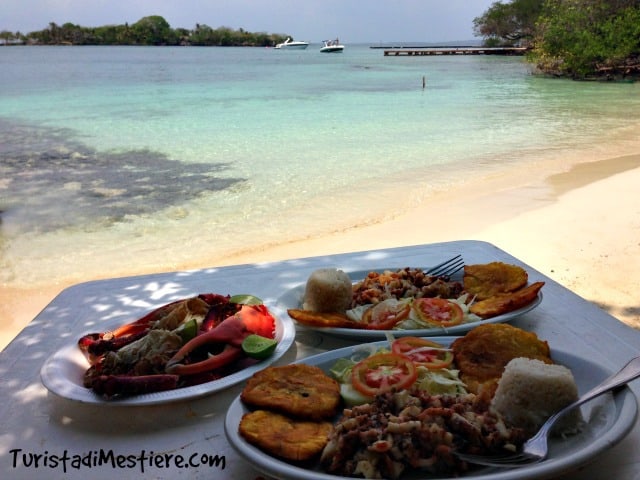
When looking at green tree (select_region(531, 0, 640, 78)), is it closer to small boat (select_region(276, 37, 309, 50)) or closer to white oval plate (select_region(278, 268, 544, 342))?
white oval plate (select_region(278, 268, 544, 342))

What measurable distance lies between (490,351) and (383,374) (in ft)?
0.99

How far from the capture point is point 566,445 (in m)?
1.15

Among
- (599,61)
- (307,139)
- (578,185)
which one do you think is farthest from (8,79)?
(578,185)

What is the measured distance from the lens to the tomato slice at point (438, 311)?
1737mm

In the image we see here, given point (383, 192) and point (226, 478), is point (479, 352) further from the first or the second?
point (383, 192)

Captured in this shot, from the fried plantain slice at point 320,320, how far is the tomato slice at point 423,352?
0.21m

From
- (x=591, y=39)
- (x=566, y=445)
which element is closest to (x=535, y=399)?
(x=566, y=445)

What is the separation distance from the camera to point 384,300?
190 cm

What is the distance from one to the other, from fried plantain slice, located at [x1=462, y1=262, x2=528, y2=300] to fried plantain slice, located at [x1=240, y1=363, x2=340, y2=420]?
760mm

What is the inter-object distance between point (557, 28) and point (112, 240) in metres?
32.0

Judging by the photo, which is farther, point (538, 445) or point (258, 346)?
point (258, 346)

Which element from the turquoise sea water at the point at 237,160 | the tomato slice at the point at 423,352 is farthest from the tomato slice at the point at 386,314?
the turquoise sea water at the point at 237,160

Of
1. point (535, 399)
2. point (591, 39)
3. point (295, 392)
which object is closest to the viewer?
point (535, 399)

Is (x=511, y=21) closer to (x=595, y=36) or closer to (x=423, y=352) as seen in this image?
(x=595, y=36)
